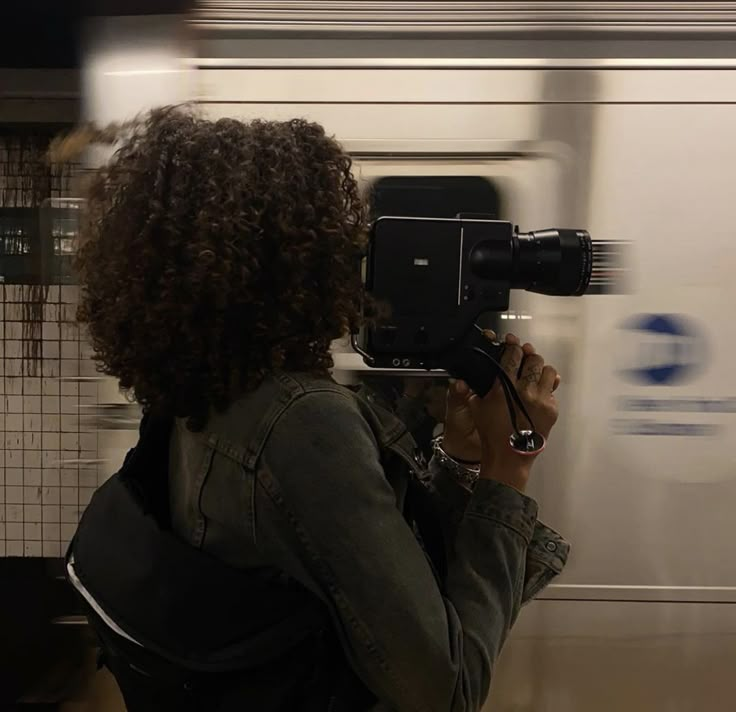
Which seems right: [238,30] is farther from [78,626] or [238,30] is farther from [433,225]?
[78,626]

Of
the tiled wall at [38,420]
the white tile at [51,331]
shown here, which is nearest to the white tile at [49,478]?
the tiled wall at [38,420]

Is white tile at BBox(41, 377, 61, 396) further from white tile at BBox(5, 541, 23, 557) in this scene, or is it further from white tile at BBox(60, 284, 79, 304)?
white tile at BBox(5, 541, 23, 557)

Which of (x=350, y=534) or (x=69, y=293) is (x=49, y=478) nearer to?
(x=69, y=293)

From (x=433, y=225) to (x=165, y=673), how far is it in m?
0.80

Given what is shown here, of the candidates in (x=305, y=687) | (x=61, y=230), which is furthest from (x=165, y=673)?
(x=61, y=230)

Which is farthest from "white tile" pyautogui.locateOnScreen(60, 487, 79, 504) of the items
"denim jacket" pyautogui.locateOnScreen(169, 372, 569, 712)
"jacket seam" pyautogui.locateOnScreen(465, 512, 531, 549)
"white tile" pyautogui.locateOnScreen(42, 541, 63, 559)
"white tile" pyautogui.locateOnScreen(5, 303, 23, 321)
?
"jacket seam" pyautogui.locateOnScreen(465, 512, 531, 549)

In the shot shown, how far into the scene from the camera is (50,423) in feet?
7.49

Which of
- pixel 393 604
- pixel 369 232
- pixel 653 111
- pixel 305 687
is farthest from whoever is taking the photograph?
pixel 653 111

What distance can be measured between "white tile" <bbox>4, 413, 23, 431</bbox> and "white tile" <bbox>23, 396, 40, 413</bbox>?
1.0 inches

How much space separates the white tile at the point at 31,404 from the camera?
2.29 meters

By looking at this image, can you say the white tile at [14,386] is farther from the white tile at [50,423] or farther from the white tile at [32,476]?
the white tile at [32,476]

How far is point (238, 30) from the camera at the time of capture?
1.82m

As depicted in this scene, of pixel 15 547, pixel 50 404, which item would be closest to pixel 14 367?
pixel 50 404

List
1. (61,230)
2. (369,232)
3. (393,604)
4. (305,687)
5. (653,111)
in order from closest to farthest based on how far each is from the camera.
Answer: (393,604) < (305,687) < (369,232) < (653,111) < (61,230)
